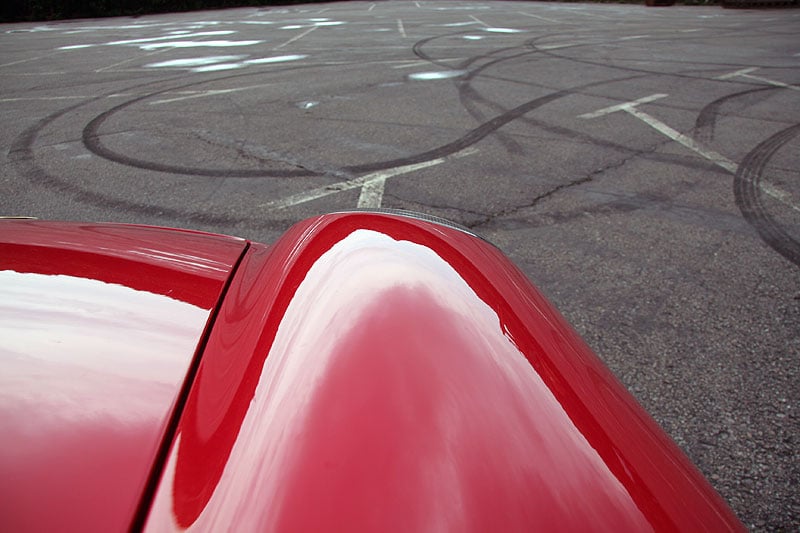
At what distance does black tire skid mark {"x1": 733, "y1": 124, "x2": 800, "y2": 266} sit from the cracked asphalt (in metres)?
0.02

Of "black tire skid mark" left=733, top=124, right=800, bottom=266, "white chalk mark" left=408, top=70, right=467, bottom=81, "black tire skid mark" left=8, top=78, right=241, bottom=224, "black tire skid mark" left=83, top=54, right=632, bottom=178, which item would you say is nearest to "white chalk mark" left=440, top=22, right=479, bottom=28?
"white chalk mark" left=408, top=70, right=467, bottom=81

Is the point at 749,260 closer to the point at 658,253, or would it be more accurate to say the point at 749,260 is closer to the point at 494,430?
the point at 658,253

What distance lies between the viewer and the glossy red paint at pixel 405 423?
71 centimetres

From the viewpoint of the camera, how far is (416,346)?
0.98 meters

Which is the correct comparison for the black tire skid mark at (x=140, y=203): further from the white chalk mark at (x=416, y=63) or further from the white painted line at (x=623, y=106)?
the white chalk mark at (x=416, y=63)

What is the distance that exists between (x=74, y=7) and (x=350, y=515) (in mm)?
25922

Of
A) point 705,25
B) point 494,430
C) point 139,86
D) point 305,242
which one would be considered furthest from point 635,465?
point 705,25

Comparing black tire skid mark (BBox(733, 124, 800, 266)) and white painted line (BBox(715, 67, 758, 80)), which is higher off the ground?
white painted line (BBox(715, 67, 758, 80))

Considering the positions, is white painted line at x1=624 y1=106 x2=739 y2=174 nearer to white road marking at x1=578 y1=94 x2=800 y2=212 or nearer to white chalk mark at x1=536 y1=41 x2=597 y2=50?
white road marking at x1=578 y1=94 x2=800 y2=212

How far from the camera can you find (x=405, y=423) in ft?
2.67

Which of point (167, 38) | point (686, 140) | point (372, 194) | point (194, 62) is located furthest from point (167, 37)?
point (686, 140)

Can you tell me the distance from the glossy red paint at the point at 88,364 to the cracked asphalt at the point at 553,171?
5.78 ft

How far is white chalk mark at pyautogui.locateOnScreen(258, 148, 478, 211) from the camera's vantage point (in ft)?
13.4

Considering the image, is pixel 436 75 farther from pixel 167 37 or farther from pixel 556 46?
pixel 167 37
